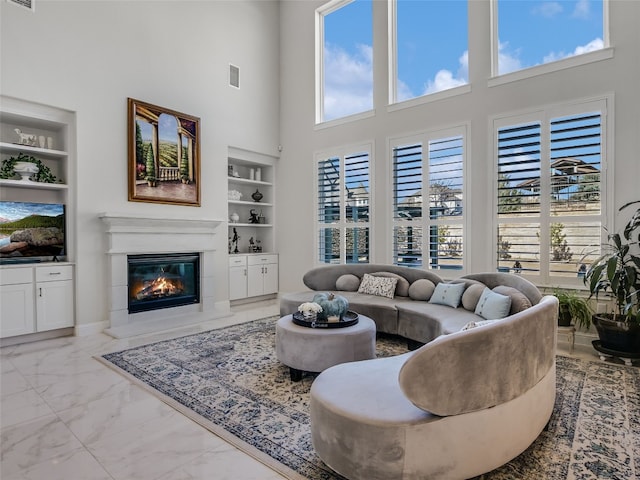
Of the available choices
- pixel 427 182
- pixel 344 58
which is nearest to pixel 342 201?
pixel 427 182

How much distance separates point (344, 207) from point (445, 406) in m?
4.90

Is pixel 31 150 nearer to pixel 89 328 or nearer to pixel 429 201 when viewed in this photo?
pixel 89 328

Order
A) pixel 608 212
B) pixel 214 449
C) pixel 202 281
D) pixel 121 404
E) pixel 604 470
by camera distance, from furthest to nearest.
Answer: pixel 202 281
pixel 608 212
pixel 121 404
pixel 214 449
pixel 604 470

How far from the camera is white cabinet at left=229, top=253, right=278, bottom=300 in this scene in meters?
6.55

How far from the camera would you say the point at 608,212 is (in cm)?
413

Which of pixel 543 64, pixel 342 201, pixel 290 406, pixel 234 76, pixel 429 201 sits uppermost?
pixel 234 76

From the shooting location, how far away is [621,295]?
3.69m

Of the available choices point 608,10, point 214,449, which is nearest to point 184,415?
point 214,449

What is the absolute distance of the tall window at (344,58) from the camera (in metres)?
6.38

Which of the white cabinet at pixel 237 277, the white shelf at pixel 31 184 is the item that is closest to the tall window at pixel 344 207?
the white cabinet at pixel 237 277

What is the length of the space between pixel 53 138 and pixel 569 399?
20.9 ft

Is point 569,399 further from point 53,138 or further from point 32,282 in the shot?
point 53,138

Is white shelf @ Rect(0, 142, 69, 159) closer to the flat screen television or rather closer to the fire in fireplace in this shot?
the flat screen television

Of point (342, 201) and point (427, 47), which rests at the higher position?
point (427, 47)
